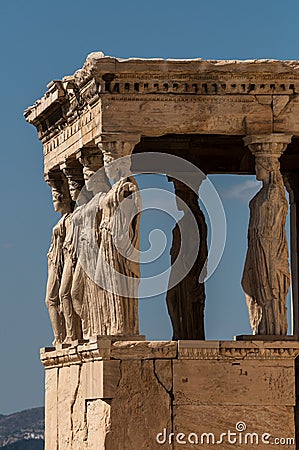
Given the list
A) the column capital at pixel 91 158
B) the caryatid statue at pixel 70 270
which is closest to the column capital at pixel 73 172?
the caryatid statue at pixel 70 270

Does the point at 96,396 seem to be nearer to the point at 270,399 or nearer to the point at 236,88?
the point at 270,399

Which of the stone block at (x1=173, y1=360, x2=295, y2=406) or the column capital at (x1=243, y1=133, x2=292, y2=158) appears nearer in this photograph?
the stone block at (x1=173, y1=360, x2=295, y2=406)

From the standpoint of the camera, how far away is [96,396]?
73.4 ft

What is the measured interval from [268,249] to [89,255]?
2.26 metres

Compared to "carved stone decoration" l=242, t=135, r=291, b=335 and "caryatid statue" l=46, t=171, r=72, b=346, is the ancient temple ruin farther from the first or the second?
"caryatid statue" l=46, t=171, r=72, b=346

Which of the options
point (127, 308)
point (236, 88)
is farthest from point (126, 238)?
point (236, 88)

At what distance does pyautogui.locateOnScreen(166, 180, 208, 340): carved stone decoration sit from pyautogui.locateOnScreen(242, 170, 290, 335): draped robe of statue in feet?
9.82

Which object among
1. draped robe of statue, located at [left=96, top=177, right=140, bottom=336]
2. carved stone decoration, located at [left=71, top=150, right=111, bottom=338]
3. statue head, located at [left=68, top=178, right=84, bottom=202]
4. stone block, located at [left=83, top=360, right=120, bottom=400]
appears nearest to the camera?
stone block, located at [left=83, top=360, right=120, bottom=400]

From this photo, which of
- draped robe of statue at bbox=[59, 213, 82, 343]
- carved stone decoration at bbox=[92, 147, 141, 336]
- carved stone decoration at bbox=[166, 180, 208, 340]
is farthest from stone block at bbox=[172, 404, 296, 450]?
carved stone decoration at bbox=[166, 180, 208, 340]

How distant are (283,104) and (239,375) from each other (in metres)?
3.25

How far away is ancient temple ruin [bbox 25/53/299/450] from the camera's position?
22.1 metres

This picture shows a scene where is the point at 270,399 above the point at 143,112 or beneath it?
beneath

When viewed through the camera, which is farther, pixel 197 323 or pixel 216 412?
pixel 197 323

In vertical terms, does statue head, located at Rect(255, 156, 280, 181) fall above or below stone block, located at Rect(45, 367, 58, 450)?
above
